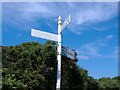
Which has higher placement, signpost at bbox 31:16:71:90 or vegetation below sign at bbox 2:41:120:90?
vegetation below sign at bbox 2:41:120:90

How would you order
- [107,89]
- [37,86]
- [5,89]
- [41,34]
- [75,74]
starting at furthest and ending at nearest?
1. [107,89]
2. [75,74]
3. [37,86]
4. [5,89]
5. [41,34]

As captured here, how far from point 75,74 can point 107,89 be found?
22532 mm

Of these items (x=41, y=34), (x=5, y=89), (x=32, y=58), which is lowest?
(x=5, y=89)

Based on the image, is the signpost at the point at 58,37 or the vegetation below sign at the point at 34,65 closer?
the signpost at the point at 58,37

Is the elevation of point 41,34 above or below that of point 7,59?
below

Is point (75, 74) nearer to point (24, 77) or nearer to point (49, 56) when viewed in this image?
point (49, 56)

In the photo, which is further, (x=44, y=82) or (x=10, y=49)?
(x=10, y=49)

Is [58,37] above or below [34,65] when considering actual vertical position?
below

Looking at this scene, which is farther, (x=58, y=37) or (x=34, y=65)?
(x=34, y=65)

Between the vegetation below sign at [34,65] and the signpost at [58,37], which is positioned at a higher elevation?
the vegetation below sign at [34,65]

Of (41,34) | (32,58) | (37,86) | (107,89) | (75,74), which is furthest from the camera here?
(107,89)

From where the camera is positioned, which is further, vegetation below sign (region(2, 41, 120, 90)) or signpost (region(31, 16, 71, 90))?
vegetation below sign (region(2, 41, 120, 90))

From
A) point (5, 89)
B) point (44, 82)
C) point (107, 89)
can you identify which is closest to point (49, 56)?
point (44, 82)

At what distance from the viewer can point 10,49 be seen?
1197 inches
